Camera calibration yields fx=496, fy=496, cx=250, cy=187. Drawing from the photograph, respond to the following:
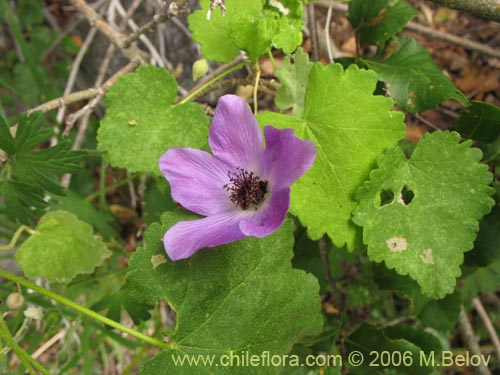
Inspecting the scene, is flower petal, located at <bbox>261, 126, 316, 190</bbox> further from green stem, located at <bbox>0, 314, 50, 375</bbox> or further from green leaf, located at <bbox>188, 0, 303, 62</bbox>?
green stem, located at <bbox>0, 314, 50, 375</bbox>

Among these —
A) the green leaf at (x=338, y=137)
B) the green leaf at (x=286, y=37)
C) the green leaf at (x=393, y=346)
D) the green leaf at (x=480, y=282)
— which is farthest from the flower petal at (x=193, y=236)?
the green leaf at (x=480, y=282)

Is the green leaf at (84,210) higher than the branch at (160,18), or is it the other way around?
the branch at (160,18)

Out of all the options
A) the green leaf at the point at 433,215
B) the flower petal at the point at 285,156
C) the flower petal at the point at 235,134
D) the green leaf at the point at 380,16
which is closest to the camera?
the flower petal at the point at 285,156

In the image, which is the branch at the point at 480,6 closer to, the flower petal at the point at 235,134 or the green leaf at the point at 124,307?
the flower petal at the point at 235,134

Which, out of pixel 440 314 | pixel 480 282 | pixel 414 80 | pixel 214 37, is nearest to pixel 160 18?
pixel 214 37

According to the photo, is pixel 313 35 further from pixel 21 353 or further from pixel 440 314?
pixel 21 353

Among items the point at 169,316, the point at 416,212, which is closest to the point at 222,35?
the point at 416,212

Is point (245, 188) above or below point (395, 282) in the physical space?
above

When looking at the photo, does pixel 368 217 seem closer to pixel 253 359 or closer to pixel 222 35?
pixel 253 359
